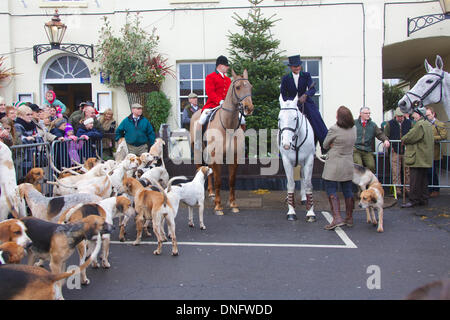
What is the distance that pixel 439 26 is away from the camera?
490 inches

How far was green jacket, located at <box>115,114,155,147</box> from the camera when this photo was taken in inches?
385

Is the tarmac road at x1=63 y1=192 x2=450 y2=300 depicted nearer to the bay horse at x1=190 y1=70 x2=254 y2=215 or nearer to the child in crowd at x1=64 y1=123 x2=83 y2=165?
the bay horse at x1=190 y1=70 x2=254 y2=215

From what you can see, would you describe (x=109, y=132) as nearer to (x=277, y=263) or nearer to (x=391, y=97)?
(x=277, y=263)

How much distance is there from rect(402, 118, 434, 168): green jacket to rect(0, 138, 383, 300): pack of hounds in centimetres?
156

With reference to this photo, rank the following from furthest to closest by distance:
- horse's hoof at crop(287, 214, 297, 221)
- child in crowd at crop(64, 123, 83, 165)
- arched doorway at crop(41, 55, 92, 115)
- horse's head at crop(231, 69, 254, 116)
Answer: arched doorway at crop(41, 55, 92, 115), child in crowd at crop(64, 123, 83, 165), horse's head at crop(231, 69, 254, 116), horse's hoof at crop(287, 214, 297, 221)

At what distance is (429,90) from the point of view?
6.84m

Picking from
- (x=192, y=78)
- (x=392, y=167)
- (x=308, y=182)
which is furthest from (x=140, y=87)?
(x=392, y=167)

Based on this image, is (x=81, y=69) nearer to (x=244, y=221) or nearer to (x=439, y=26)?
(x=244, y=221)

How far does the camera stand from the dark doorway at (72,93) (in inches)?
568

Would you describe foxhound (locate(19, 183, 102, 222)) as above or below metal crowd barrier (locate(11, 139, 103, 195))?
below

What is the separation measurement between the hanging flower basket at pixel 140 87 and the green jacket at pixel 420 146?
282 inches

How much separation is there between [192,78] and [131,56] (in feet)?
6.64

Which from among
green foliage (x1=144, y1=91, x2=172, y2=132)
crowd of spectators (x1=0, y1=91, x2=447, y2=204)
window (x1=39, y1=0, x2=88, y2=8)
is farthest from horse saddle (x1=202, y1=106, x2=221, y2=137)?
window (x1=39, y1=0, x2=88, y2=8)

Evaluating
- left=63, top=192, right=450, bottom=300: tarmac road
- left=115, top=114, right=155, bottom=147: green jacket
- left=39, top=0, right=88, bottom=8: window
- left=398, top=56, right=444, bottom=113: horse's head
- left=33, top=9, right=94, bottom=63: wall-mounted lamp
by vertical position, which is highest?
left=39, top=0, right=88, bottom=8: window
